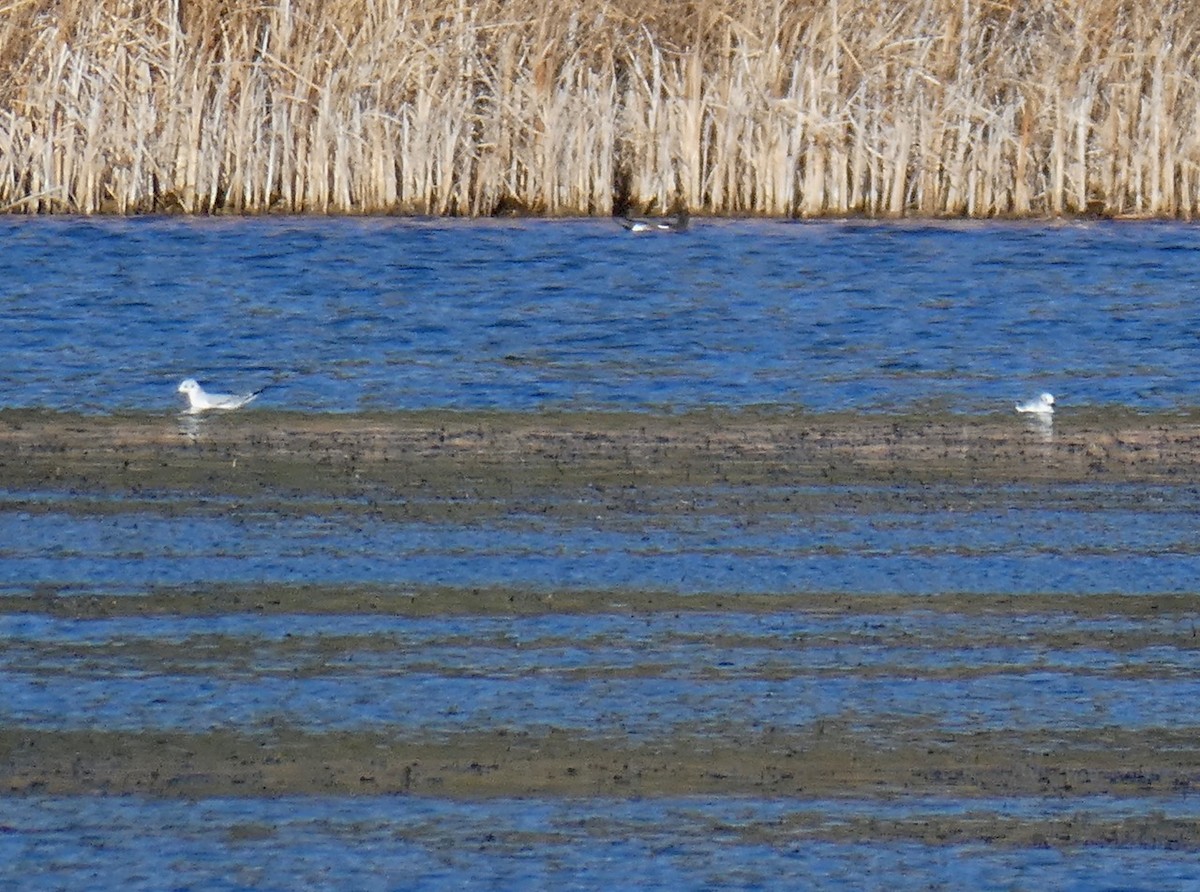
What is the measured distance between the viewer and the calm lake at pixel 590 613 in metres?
5.02

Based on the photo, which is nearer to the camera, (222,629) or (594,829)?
(594,829)

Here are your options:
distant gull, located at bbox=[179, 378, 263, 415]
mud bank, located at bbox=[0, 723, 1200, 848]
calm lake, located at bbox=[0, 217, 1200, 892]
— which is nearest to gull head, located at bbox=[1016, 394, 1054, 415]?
calm lake, located at bbox=[0, 217, 1200, 892]

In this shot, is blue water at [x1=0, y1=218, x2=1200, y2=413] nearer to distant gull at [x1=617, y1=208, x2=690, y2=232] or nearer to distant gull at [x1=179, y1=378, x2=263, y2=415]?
distant gull at [x1=617, y1=208, x2=690, y2=232]

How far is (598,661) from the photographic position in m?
6.29

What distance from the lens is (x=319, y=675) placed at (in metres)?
6.15

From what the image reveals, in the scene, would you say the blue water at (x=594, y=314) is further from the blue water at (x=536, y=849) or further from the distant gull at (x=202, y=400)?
the blue water at (x=536, y=849)

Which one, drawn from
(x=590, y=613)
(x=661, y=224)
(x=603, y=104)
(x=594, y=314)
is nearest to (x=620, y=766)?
(x=590, y=613)

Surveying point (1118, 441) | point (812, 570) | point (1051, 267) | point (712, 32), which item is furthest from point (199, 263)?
point (812, 570)

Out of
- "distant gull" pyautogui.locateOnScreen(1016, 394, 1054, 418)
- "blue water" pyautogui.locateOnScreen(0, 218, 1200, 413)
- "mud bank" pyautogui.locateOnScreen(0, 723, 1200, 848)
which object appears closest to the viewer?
"mud bank" pyautogui.locateOnScreen(0, 723, 1200, 848)

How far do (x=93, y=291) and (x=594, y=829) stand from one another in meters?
9.28

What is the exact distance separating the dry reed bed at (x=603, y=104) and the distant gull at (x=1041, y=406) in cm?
605

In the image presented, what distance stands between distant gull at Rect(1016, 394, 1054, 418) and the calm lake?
0.15m

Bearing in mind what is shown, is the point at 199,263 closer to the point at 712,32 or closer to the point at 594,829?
the point at 712,32

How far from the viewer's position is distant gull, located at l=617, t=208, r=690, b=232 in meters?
15.9
